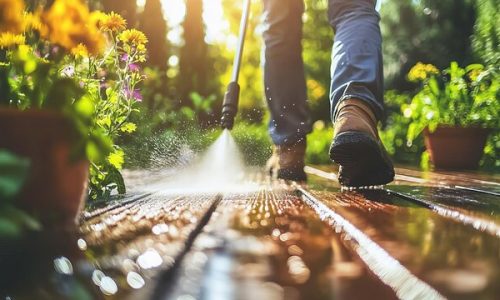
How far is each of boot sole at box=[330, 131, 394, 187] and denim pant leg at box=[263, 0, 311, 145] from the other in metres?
0.63

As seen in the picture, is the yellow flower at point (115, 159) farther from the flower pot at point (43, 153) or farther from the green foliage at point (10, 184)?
the green foliage at point (10, 184)

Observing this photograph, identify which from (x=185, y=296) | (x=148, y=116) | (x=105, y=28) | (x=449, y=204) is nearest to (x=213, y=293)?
(x=185, y=296)

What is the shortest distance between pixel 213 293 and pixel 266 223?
1.43ft

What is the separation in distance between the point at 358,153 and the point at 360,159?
0.06 feet

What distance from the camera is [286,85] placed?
6.99 feet

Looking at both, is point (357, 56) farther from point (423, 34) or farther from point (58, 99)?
point (423, 34)

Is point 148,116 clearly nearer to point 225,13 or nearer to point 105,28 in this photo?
point 105,28

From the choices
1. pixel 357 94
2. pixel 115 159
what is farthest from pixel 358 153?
pixel 115 159

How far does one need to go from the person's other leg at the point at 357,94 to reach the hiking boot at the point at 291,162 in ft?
1.44

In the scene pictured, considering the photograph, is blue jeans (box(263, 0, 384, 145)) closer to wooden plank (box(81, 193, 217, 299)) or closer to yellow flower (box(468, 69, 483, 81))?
wooden plank (box(81, 193, 217, 299))

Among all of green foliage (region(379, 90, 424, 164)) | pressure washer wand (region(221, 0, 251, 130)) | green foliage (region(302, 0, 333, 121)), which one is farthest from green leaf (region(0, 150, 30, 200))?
green foliage (region(302, 0, 333, 121))

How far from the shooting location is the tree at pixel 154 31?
607cm

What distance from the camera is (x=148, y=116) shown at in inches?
187

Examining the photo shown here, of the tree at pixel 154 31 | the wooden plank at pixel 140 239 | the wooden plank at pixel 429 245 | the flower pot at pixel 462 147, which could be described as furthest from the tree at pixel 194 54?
the wooden plank at pixel 429 245
